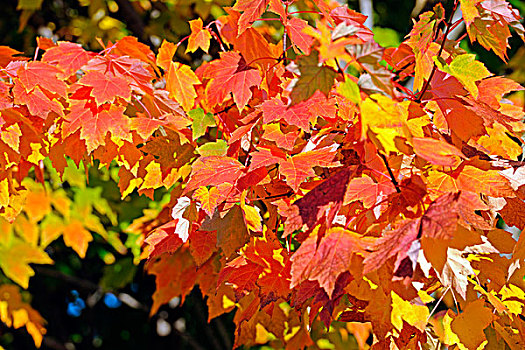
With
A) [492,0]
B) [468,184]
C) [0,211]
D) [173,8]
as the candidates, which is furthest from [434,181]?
[173,8]

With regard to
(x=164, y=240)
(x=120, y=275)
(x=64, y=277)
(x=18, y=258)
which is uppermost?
(x=164, y=240)

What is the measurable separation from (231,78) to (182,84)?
0.13 m

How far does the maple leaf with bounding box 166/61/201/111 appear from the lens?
1025 mm

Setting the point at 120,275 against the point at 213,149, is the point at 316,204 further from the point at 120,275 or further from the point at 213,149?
the point at 120,275

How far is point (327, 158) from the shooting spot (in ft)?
2.51

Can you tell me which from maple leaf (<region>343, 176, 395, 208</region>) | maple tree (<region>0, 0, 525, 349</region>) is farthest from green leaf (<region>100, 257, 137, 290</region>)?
maple leaf (<region>343, 176, 395, 208</region>)

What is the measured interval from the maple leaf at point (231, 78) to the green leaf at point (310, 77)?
0.30 metres

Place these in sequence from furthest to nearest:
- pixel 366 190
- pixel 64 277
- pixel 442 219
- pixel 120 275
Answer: pixel 64 277, pixel 120 275, pixel 366 190, pixel 442 219

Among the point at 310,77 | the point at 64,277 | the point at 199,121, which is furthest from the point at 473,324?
the point at 64,277

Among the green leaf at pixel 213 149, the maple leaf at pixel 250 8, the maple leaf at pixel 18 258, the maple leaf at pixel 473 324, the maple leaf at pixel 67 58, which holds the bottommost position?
the maple leaf at pixel 18 258

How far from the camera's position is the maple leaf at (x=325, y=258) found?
636 millimetres

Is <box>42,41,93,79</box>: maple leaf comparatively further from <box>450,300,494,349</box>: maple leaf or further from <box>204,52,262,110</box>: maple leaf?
<box>450,300,494,349</box>: maple leaf

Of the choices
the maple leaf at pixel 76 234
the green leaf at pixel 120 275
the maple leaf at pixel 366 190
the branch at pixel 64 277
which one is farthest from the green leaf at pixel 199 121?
the branch at pixel 64 277

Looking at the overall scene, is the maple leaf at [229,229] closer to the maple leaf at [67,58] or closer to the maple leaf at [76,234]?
the maple leaf at [67,58]
